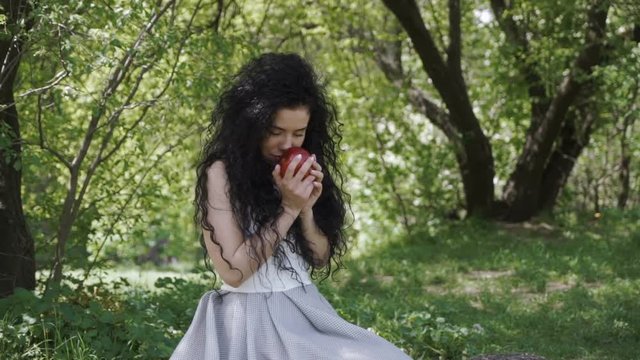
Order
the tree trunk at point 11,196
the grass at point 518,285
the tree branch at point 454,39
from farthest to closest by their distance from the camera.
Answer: the tree branch at point 454,39, the grass at point 518,285, the tree trunk at point 11,196

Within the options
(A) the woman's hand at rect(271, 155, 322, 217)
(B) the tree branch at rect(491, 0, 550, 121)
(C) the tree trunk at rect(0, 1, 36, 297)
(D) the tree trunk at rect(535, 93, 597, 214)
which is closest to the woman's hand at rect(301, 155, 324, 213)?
(A) the woman's hand at rect(271, 155, 322, 217)

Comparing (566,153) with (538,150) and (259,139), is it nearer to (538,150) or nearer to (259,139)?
(538,150)

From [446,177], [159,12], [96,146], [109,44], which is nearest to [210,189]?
Answer: [109,44]

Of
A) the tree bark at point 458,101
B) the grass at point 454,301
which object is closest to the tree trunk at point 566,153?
the grass at point 454,301

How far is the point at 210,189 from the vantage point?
2.65 m

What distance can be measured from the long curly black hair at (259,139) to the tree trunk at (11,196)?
229 cm

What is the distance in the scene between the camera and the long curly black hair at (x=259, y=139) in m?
2.63

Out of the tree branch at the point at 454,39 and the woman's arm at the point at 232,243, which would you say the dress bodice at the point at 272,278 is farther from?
the tree branch at the point at 454,39

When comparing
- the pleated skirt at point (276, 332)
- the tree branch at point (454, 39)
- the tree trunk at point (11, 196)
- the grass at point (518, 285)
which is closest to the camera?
the pleated skirt at point (276, 332)

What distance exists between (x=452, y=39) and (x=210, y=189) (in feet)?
25.8

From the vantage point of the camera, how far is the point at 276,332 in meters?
2.57

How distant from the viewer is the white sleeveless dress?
2520 millimetres

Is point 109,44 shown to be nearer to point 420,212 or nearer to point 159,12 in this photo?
point 159,12

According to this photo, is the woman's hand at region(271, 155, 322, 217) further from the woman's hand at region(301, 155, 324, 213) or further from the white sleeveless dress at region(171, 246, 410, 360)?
the white sleeveless dress at region(171, 246, 410, 360)
